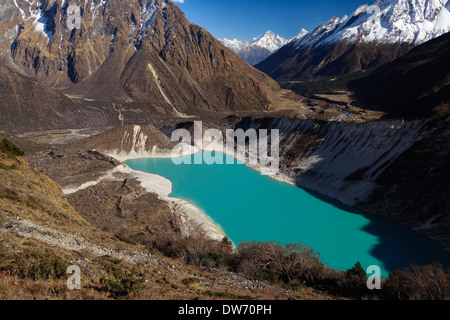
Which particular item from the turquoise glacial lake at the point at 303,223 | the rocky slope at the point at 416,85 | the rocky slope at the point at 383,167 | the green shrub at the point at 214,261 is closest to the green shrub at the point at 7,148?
the turquoise glacial lake at the point at 303,223

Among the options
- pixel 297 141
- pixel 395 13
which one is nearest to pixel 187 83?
pixel 297 141

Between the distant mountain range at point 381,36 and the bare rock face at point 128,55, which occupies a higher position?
the distant mountain range at point 381,36

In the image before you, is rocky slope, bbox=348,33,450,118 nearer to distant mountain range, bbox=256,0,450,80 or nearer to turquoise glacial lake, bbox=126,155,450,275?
turquoise glacial lake, bbox=126,155,450,275

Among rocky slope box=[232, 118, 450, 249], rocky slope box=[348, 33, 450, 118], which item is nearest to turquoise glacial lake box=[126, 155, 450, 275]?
rocky slope box=[232, 118, 450, 249]

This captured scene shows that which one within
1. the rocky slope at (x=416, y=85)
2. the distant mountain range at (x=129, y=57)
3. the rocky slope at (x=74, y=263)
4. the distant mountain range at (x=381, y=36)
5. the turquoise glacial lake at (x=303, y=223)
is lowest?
the rocky slope at (x=74, y=263)

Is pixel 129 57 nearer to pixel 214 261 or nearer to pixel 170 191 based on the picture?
pixel 170 191

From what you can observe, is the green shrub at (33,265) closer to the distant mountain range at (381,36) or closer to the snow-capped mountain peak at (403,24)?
the distant mountain range at (381,36)

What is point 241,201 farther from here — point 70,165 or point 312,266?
point 70,165
